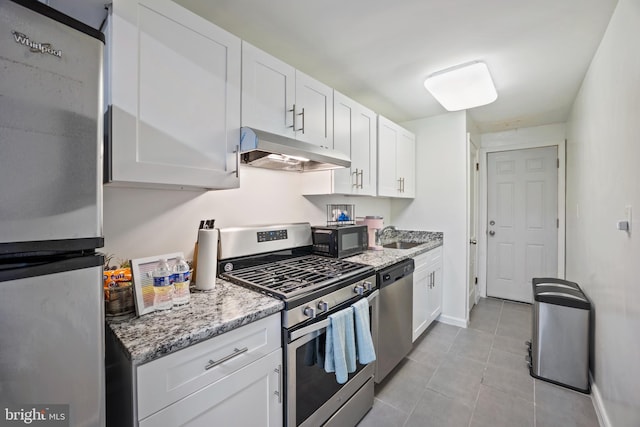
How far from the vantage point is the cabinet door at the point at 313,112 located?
1756 mm

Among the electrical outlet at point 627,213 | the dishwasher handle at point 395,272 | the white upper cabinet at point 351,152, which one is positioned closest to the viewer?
the electrical outlet at point 627,213

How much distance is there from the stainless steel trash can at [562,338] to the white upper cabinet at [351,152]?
1.66 meters

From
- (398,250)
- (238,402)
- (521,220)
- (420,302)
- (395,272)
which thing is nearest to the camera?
(238,402)

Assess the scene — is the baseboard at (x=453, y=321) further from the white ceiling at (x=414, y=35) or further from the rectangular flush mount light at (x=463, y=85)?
the white ceiling at (x=414, y=35)

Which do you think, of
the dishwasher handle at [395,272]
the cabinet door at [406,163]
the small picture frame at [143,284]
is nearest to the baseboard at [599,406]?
the dishwasher handle at [395,272]

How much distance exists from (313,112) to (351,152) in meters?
0.53

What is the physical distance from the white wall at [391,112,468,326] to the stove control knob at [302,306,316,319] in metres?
2.35

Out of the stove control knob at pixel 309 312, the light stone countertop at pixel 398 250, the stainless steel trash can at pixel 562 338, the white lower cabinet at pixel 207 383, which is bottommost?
the stainless steel trash can at pixel 562 338

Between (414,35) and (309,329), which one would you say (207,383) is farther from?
(414,35)

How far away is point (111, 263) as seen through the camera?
4.13 ft

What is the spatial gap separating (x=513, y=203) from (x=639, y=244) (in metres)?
2.90

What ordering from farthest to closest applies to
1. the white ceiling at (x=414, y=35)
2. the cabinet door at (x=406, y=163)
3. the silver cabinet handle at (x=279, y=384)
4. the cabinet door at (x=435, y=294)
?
the cabinet door at (x=406, y=163) → the cabinet door at (x=435, y=294) → the white ceiling at (x=414, y=35) → the silver cabinet handle at (x=279, y=384)

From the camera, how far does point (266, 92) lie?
1.55 m

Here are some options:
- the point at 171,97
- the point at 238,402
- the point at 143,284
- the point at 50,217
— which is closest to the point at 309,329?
the point at 238,402
